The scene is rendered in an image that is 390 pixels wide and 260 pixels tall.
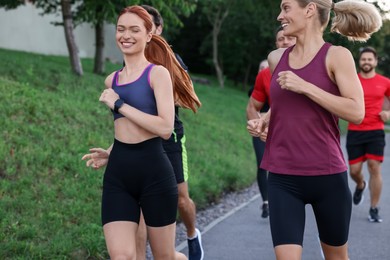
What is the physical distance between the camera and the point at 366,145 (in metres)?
8.47

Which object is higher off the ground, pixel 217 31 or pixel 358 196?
pixel 358 196

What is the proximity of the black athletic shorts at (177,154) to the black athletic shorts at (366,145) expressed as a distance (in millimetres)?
3573

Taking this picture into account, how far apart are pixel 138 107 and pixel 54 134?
583cm

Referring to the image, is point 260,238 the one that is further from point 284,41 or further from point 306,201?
point 306,201

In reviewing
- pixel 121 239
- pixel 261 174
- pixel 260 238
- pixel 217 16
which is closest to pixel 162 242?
pixel 121 239

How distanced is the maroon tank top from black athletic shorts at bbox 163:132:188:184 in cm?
161

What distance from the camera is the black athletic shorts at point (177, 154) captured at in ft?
17.5

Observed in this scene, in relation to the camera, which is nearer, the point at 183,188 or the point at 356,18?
the point at 356,18

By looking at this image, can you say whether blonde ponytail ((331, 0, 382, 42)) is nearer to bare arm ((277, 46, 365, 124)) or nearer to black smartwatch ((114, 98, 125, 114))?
bare arm ((277, 46, 365, 124))

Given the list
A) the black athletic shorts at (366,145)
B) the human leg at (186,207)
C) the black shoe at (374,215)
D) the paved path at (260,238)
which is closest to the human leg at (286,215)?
the human leg at (186,207)

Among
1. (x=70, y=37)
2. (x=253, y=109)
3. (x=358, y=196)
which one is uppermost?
(x=253, y=109)

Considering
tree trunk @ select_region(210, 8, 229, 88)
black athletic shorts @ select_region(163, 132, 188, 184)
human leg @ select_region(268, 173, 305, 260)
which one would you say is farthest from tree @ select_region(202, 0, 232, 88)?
human leg @ select_region(268, 173, 305, 260)

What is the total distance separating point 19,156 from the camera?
8203 millimetres

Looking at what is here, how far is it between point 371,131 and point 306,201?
4732mm
